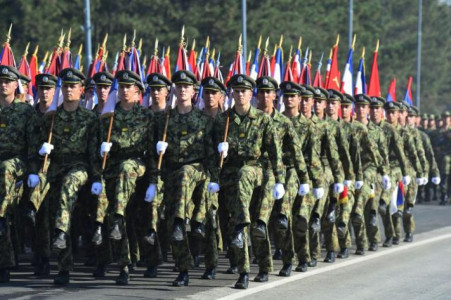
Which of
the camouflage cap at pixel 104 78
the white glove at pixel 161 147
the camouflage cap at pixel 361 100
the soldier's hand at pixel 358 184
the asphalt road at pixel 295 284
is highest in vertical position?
the camouflage cap at pixel 361 100

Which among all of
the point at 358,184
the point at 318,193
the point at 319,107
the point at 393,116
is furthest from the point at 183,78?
the point at 393,116

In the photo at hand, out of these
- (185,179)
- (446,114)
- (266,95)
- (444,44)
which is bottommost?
(185,179)

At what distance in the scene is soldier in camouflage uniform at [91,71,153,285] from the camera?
11938mm

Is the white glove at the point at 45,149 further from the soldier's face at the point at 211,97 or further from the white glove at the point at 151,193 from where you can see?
the soldier's face at the point at 211,97

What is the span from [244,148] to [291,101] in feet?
7.03

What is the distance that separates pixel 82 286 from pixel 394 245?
19.6 feet

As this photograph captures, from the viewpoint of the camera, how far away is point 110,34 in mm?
39531

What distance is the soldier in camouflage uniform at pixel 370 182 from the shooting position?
15359mm

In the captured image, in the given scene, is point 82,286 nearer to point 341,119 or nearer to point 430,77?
point 341,119

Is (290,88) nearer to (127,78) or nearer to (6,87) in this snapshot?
(127,78)

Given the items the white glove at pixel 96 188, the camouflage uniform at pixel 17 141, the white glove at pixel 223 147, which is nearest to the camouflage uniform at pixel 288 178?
the white glove at pixel 223 147

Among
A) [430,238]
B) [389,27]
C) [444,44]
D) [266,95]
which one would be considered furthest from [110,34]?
[444,44]

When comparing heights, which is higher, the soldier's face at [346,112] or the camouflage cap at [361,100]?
the camouflage cap at [361,100]

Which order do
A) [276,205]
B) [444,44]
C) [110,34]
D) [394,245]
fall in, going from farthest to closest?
[444,44] → [110,34] → [394,245] → [276,205]
